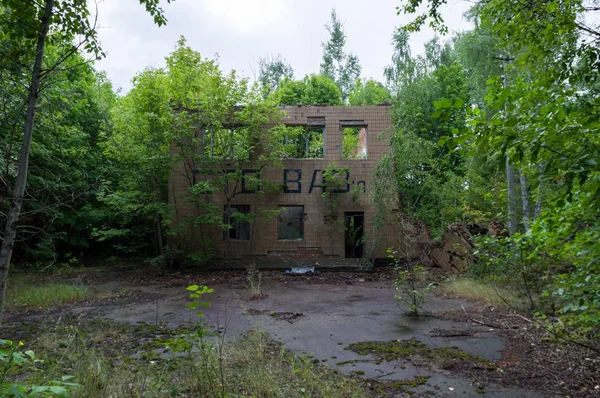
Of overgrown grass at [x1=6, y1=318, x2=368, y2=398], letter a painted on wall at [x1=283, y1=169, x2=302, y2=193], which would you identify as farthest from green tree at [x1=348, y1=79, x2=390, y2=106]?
overgrown grass at [x1=6, y1=318, x2=368, y2=398]

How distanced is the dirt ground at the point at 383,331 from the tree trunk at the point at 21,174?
2523mm

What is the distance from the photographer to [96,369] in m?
3.44

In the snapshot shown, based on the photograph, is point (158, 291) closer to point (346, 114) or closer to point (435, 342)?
point (435, 342)

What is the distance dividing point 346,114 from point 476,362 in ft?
38.5

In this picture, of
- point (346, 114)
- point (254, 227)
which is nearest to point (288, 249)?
point (254, 227)

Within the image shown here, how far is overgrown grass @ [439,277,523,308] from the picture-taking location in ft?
25.0

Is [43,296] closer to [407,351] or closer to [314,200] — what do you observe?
[407,351]

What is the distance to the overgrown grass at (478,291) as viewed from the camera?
25.0 ft

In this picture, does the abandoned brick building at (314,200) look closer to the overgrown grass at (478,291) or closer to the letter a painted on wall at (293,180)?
the letter a painted on wall at (293,180)

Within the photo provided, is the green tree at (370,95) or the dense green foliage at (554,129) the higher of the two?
the green tree at (370,95)

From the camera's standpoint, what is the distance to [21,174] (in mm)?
2596

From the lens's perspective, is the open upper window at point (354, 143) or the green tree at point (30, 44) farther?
the open upper window at point (354, 143)

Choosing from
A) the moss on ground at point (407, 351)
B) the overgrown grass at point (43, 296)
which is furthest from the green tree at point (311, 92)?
the moss on ground at point (407, 351)

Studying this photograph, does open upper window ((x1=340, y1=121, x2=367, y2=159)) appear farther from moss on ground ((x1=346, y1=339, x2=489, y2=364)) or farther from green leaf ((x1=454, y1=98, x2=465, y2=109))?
green leaf ((x1=454, y1=98, x2=465, y2=109))
